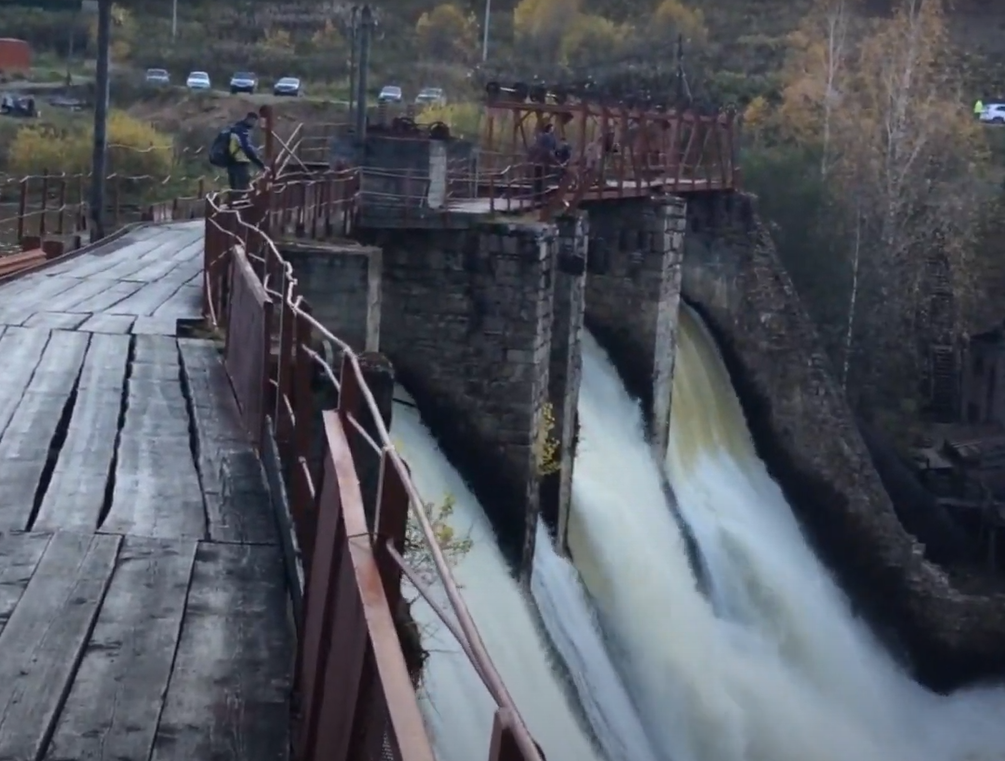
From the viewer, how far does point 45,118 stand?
43719mm

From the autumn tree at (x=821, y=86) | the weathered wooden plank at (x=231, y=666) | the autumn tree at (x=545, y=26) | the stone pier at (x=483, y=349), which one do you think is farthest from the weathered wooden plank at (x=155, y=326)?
the autumn tree at (x=545, y=26)

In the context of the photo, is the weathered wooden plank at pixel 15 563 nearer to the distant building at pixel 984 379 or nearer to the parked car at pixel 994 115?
the distant building at pixel 984 379

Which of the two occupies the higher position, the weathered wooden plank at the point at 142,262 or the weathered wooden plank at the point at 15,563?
the weathered wooden plank at the point at 142,262

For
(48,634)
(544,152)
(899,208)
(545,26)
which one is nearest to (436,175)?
(544,152)

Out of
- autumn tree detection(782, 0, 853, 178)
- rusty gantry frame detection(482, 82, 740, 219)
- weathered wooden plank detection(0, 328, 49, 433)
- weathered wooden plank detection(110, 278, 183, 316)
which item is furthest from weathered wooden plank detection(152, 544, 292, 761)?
autumn tree detection(782, 0, 853, 178)

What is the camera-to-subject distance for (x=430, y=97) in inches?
2096

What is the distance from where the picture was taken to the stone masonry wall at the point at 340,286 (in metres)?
12.7

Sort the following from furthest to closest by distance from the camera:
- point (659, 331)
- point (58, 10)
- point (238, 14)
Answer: point (238, 14) < point (58, 10) < point (659, 331)

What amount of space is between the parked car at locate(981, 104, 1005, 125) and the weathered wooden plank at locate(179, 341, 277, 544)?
144 feet

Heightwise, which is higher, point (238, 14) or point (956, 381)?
point (238, 14)

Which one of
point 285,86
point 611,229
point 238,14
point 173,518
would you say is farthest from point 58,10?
point 173,518

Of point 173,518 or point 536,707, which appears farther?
point 536,707

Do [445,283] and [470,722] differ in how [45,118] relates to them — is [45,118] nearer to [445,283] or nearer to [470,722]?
[445,283]

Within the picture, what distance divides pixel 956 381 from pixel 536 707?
2415 centimetres
